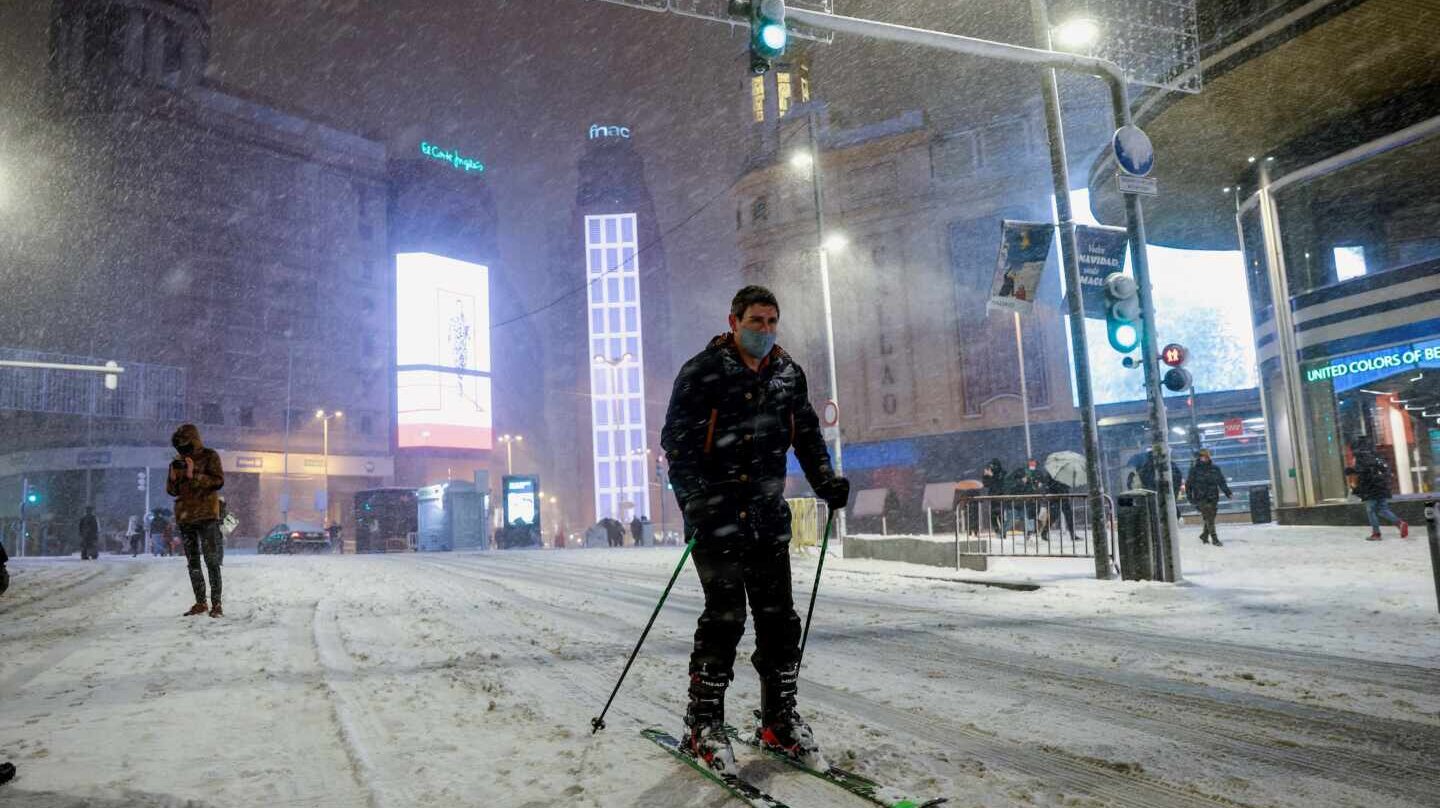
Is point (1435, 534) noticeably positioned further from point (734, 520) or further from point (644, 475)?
point (644, 475)

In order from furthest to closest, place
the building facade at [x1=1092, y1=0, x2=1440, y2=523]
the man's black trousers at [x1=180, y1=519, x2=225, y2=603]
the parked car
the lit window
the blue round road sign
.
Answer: the parked car < the lit window < the building facade at [x1=1092, y1=0, x2=1440, y2=523] < the blue round road sign < the man's black trousers at [x1=180, y1=519, x2=225, y2=603]

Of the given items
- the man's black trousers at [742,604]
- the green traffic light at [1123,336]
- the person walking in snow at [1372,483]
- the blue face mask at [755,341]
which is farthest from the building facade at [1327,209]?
the man's black trousers at [742,604]

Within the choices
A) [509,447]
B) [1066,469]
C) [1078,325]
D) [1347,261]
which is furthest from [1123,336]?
[509,447]

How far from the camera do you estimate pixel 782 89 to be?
5428 centimetres

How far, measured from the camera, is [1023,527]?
14016mm

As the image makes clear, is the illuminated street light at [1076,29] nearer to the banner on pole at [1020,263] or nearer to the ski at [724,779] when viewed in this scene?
the banner on pole at [1020,263]

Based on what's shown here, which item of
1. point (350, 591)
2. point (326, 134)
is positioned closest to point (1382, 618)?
point (350, 591)

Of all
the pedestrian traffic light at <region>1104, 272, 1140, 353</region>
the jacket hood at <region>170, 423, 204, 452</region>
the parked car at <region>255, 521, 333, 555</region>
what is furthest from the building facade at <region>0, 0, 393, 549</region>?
the pedestrian traffic light at <region>1104, 272, 1140, 353</region>

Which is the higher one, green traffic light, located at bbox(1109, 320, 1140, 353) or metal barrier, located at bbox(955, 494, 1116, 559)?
green traffic light, located at bbox(1109, 320, 1140, 353)

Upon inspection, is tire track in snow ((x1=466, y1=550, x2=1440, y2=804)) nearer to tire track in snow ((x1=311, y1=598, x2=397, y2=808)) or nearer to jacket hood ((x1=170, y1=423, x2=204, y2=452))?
tire track in snow ((x1=311, y1=598, x2=397, y2=808))

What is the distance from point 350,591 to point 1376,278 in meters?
20.2

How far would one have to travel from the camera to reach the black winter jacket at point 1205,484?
16.9 m

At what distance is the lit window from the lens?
64.2 feet

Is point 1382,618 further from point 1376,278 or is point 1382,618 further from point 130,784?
point 1376,278
